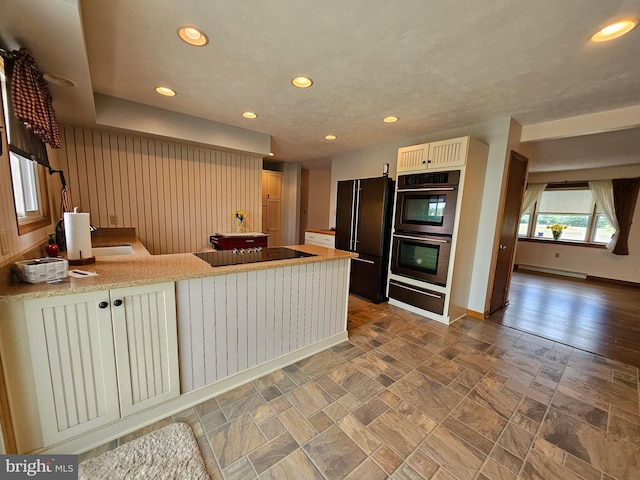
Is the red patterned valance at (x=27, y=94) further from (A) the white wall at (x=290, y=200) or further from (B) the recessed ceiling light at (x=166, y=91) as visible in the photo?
(A) the white wall at (x=290, y=200)

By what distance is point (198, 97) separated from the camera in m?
2.50

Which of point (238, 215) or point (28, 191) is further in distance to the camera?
point (238, 215)

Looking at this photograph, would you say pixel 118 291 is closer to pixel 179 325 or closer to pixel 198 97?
pixel 179 325

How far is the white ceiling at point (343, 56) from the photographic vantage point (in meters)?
1.32

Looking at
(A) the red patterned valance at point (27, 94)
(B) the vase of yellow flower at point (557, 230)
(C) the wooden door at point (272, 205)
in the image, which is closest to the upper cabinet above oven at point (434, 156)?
(C) the wooden door at point (272, 205)

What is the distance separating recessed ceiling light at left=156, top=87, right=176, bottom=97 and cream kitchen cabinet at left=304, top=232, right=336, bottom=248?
8.93 ft

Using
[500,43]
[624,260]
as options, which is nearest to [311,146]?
[500,43]

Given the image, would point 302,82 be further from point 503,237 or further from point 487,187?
point 503,237

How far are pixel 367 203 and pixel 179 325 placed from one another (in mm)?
2790

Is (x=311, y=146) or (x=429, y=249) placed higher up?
(x=311, y=146)

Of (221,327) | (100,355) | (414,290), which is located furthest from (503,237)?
(100,355)

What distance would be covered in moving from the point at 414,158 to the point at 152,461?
363 cm

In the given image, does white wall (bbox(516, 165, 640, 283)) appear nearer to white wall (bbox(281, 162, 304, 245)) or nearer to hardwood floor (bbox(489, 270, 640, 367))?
hardwood floor (bbox(489, 270, 640, 367))

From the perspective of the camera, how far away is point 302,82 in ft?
7.00
